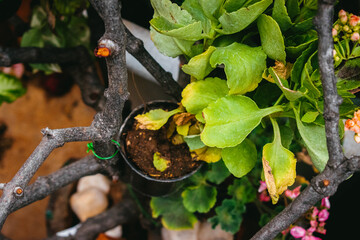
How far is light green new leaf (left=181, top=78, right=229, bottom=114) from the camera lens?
703 millimetres

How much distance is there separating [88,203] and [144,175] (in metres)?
0.80

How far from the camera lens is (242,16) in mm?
586

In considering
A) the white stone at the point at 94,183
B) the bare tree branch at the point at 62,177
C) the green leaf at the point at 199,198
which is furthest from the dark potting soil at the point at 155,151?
the white stone at the point at 94,183

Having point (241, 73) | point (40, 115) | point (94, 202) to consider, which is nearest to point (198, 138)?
point (241, 73)

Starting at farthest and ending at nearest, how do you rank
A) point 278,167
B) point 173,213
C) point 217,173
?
point 173,213 → point 217,173 → point 278,167

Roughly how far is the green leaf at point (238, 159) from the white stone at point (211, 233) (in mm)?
659

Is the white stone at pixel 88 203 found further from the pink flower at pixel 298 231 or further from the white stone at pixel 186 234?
the pink flower at pixel 298 231

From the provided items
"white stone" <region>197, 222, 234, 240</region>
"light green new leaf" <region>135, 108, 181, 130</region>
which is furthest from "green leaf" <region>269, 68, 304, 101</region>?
"white stone" <region>197, 222, 234, 240</region>

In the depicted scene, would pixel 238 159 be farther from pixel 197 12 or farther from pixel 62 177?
pixel 62 177

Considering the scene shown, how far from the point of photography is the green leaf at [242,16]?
57 centimetres

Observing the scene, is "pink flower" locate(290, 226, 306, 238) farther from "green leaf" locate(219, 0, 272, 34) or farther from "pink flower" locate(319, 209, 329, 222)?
"green leaf" locate(219, 0, 272, 34)

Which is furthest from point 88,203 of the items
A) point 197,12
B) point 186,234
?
point 197,12

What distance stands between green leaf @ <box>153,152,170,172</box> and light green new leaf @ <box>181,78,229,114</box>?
216mm

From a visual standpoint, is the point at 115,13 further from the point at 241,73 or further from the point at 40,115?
the point at 40,115
